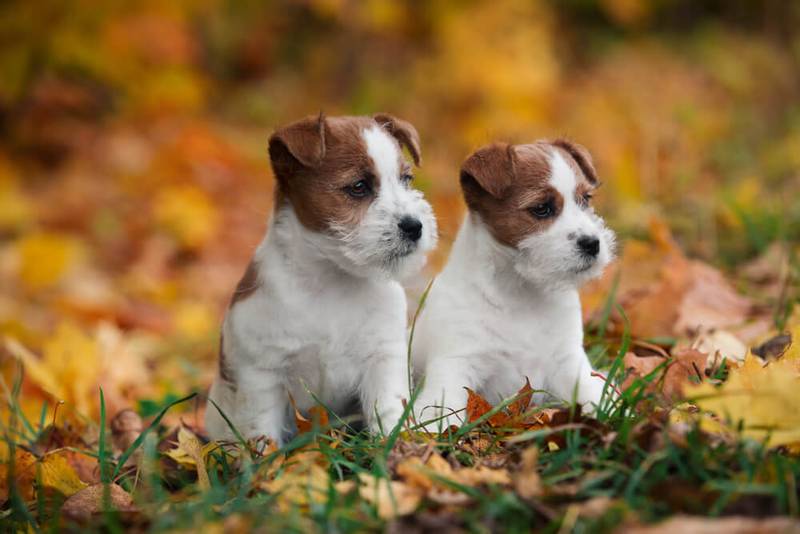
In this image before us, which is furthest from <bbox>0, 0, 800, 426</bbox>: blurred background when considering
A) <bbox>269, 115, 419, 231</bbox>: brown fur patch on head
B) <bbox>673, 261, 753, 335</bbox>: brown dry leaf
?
<bbox>269, 115, 419, 231</bbox>: brown fur patch on head

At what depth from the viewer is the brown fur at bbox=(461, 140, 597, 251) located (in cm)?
347

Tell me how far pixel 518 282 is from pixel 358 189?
2.45ft

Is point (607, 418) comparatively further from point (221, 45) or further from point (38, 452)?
point (221, 45)

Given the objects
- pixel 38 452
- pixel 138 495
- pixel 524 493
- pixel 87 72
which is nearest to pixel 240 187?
pixel 87 72

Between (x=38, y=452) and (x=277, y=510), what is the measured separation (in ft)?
5.77

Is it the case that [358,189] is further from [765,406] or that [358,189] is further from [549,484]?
[765,406]

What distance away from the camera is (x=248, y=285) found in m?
3.64

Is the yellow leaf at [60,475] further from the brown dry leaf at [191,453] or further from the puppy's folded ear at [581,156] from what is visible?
the puppy's folded ear at [581,156]

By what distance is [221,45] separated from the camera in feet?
40.6

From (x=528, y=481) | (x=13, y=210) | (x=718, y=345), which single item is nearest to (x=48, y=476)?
(x=528, y=481)

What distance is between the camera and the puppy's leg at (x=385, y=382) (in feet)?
11.5

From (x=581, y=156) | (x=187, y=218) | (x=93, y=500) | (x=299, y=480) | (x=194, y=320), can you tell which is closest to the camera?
(x=299, y=480)

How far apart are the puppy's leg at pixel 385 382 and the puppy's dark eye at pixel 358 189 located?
0.61 meters

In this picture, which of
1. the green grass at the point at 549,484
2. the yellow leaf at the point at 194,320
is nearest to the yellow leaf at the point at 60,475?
the green grass at the point at 549,484
